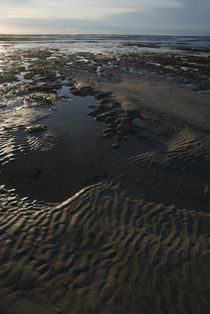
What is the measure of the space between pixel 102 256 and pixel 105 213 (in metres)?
1.37

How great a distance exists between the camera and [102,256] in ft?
15.2

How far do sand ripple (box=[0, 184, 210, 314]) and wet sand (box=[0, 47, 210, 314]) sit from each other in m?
0.02

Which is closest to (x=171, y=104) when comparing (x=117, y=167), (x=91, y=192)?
(x=117, y=167)

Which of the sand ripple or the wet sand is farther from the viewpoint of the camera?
the wet sand

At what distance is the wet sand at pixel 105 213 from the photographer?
3.96 m

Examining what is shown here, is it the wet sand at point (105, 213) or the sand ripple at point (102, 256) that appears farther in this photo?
the wet sand at point (105, 213)

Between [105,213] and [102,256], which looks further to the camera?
[105,213]

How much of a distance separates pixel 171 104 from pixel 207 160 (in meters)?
7.77

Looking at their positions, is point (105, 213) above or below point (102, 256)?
above

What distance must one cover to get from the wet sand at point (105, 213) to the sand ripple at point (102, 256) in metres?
0.02

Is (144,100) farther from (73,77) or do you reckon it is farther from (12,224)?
(12,224)

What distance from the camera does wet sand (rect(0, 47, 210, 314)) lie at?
156 inches

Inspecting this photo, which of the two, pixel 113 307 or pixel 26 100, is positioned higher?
pixel 26 100

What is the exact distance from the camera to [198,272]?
432 centimetres
